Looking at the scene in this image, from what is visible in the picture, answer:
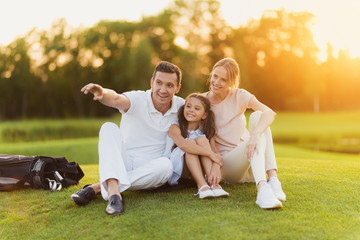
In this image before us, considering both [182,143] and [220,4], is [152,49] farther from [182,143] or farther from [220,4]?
[182,143]

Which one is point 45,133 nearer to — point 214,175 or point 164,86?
point 164,86

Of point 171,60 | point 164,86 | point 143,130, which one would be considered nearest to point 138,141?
point 143,130

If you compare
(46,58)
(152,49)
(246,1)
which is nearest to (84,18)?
(46,58)

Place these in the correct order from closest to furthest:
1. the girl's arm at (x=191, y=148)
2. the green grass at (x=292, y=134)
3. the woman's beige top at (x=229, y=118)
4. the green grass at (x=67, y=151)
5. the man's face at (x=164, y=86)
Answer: the girl's arm at (x=191, y=148), the man's face at (x=164, y=86), the woman's beige top at (x=229, y=118), the green grass at (x=67, y=151), the green grass at (x=292, y=134)

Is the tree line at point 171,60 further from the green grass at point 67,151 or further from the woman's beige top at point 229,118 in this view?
the woman's beige top at point 229,118

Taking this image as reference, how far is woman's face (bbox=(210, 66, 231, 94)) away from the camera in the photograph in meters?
3.87

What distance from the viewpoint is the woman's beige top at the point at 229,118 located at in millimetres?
4027

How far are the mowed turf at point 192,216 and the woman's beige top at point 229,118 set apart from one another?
0.48m

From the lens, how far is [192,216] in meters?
3.08

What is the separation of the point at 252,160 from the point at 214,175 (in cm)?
40

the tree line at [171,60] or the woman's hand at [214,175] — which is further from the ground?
the tree line at [171,60]

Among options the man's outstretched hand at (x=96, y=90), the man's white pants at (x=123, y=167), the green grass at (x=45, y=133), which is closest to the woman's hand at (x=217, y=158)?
the man's white pants at (x=123, y=167)

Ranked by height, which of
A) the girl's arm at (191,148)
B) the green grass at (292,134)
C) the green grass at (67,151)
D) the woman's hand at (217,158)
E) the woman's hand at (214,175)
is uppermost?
the girl's arm at (191,148)

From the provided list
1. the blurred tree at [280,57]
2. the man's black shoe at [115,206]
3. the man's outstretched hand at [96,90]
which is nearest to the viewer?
the man's outstretched hand at [96,90]
